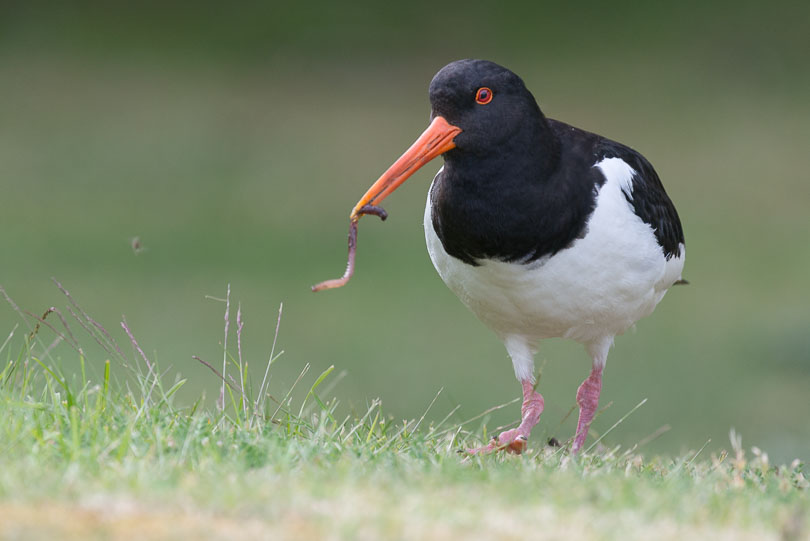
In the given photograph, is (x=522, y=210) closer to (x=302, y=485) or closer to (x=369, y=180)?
(x=302, y=485)

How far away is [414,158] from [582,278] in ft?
2.88

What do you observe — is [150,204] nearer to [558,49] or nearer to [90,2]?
[90,2]

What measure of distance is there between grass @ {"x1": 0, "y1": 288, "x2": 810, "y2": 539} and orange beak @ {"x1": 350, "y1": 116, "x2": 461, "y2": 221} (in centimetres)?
88

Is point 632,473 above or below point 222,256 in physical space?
Answer: above

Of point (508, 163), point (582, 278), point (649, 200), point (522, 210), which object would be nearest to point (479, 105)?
point (508, 163)

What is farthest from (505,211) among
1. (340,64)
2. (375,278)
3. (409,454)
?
(340,64)

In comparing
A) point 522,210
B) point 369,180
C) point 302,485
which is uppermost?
point 522,210

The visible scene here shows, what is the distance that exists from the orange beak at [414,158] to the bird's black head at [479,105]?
4 centimetres

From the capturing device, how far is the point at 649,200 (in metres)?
5.43

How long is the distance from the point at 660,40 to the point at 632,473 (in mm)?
14804

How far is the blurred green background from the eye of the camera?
11906mm

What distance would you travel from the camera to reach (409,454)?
4.46 metres

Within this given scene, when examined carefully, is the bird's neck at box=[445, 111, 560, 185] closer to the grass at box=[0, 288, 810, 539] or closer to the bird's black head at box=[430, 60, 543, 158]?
the bird's black head at box=[430, 60, 543, 158]

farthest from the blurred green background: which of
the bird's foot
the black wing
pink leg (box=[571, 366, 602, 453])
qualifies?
the bird's foot
